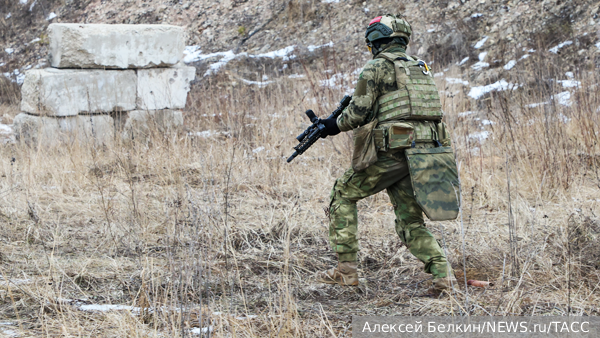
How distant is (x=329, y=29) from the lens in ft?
36.0

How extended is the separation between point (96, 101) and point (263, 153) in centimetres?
280

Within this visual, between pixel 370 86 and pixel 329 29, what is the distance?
342 inches

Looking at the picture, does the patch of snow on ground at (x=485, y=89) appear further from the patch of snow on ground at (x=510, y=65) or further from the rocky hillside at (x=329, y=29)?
the patch of snow on ground at (x=510, y=65)

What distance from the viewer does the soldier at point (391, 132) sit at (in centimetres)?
261

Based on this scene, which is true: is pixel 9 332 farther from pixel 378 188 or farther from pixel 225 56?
pixel 225 56

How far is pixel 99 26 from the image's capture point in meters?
6.95

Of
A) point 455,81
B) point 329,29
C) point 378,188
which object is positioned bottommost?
point 378,188

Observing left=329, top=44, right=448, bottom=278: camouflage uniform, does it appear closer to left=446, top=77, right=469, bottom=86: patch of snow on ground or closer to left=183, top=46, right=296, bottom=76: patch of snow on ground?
left=446, top=77, right=469, bottom=86: patch of snow on ground

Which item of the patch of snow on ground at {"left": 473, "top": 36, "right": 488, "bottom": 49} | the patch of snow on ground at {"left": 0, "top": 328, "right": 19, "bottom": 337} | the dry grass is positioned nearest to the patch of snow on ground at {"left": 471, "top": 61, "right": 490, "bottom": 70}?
the patch of snow on ground at {"left": 473, "top": 36, "right": 488, "bottom": 49}

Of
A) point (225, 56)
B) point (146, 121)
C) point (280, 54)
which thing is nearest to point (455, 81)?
point (280, 54)

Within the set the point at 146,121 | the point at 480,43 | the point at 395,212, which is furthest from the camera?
the point at 480,43

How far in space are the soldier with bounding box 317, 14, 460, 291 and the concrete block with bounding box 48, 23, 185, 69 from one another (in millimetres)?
5011

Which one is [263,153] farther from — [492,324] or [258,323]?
[492,324]

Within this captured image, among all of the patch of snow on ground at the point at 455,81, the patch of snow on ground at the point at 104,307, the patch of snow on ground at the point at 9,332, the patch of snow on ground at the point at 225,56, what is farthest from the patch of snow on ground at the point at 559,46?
the patch of snow on ground at the point at 9,332
